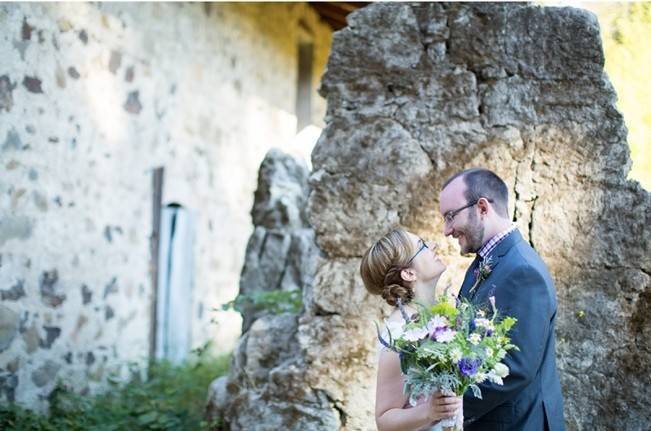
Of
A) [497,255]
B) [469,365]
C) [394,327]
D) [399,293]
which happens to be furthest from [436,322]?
[497,255]

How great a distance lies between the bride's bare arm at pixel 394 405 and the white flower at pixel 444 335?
0.32 metres

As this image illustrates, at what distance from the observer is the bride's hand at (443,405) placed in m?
2.92

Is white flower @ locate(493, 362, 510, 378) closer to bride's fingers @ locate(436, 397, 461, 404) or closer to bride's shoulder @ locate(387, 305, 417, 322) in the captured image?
bride's fingers @ locate(436, 397, 461, 404)

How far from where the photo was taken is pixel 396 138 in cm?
470

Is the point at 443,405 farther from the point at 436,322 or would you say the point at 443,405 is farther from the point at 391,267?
the point at 391,267

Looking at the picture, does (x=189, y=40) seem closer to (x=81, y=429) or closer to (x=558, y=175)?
(x=81, y=429)

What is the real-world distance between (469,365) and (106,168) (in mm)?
5463

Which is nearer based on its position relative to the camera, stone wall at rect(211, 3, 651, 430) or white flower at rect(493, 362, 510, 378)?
white flower at rect(493, 362, 510, 378)

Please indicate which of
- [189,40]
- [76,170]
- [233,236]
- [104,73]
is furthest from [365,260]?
[233,236]

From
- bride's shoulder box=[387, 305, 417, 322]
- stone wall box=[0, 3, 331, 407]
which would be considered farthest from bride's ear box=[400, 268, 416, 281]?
stone wall box=[0, 3, 331, 407]

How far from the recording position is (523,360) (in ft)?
10.3

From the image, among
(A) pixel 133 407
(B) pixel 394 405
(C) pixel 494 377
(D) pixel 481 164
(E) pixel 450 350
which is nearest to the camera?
(E) pixel 450 350

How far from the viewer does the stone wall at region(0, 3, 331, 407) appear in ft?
21.2

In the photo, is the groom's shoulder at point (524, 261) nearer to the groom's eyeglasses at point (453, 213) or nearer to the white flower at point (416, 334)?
the groom's eyeglasses at point (453, 213)
